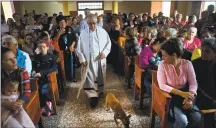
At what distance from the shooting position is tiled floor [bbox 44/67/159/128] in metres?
2.69

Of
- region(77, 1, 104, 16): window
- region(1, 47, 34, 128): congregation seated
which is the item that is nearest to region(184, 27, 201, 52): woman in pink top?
region(1, 47, 34, 128): congregation seated

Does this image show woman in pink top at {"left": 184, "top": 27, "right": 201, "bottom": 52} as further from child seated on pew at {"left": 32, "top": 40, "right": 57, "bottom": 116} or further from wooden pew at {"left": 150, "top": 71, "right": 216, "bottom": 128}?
child seated on pew at {"left": 32, "top": 40, "right": 57, "bottom": 116}

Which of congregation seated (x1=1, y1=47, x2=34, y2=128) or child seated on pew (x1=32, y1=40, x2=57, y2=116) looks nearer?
congregation seated (x1=1, y1=47, x2=34, y2=128)

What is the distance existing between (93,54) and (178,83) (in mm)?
1376

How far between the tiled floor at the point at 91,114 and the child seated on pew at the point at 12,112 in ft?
3.44

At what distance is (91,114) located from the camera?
2928 millimetres

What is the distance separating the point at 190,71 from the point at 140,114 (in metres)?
1.11

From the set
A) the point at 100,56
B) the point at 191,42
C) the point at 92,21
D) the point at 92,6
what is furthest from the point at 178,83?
the point at 92,6

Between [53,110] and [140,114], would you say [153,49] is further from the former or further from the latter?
[53,110]

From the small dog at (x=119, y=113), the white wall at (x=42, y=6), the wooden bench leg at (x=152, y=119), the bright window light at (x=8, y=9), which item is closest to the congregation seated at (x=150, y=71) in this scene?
the wooden bench leg at (x=152, y=119)

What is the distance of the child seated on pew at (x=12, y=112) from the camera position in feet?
5.23

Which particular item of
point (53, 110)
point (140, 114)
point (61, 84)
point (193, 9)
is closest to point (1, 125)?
point (53, 110)

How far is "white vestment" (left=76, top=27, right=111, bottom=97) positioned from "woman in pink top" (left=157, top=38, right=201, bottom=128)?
48.3 inches

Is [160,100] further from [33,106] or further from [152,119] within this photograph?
[33,106]
